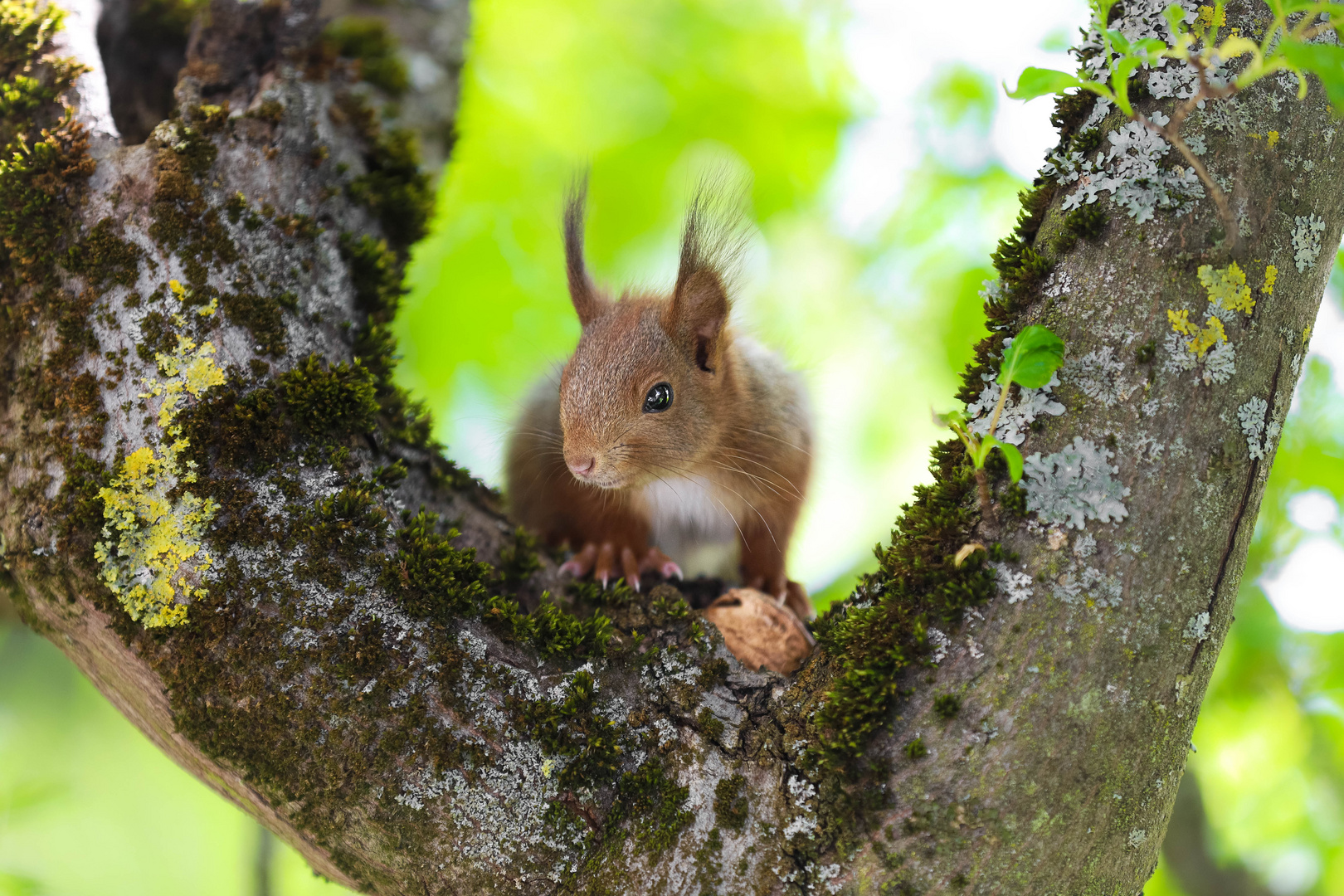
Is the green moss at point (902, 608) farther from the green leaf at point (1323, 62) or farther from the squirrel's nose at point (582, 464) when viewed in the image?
the squirrel's nose at point (582, 464)

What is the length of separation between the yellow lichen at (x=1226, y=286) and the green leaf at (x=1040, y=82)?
621 mm

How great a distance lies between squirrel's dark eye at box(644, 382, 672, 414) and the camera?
12.8 feet

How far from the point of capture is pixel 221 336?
2.80 meters

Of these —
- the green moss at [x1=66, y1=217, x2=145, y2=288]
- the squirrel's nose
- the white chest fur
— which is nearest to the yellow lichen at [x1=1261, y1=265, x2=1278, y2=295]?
the squirrel's nose

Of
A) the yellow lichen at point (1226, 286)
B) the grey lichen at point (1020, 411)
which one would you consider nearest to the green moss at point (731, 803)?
the grey lichen at point (1020, 411)

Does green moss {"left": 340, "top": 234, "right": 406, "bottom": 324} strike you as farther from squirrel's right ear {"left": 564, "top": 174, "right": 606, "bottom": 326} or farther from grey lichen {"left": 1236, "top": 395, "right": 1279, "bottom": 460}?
grey lichen {"left": 1236, "top": 395, "right": 1279, "bottom": 460}

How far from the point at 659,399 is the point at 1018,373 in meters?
1.96

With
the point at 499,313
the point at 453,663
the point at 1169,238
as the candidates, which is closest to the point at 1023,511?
the point at 1169,238

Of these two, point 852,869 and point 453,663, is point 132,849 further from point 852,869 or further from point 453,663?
point 852,869

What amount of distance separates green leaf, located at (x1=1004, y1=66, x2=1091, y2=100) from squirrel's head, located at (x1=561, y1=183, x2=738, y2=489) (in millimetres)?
1660

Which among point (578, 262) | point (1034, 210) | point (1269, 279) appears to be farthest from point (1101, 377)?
point (578, 262)

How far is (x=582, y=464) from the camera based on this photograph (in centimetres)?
368

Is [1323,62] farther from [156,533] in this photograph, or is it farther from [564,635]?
[156,533]

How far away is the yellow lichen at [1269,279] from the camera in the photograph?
2266 mm
